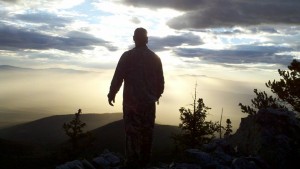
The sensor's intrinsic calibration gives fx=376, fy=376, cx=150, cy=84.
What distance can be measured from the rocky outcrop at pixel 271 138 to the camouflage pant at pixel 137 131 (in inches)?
168

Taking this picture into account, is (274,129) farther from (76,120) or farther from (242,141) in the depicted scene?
(76,120)

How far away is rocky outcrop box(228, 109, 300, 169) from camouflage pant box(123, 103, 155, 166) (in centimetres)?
Result: 426

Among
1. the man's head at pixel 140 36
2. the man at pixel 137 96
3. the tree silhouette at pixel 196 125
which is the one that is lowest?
the tree silhouette at pixel 196 125

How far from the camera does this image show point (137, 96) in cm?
1099

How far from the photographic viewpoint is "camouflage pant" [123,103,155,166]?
36.2 feet

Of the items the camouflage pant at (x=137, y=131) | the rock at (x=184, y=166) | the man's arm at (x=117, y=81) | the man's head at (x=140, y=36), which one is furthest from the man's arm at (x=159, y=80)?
the rock at (x=184, y=166)

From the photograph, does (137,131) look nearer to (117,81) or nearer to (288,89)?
(117,81)

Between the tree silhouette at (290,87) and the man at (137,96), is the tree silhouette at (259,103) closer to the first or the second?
the tree silhouette at (290,87)

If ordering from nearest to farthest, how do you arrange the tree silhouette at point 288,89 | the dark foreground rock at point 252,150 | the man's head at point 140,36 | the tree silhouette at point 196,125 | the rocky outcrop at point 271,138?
1. the man's head at point 140,36
2. the dark foreground rock at point 252,150
3. the rocky outcrop at point 271,138
4. the tree silhouette at point 288,89
5. the tree silhouette at point 196,125

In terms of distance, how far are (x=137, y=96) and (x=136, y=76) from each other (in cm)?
59

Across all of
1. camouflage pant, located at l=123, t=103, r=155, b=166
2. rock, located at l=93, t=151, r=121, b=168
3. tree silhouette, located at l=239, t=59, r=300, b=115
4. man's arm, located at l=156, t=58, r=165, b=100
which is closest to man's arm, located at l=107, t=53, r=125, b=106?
camouflage pant, located at l=123, t=103, r=155, b=166

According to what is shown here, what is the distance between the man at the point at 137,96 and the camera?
11.0 metres

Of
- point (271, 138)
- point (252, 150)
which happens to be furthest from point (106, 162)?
point (271, 138)

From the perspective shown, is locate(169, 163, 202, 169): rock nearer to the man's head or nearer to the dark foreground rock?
the dark foreground rock
